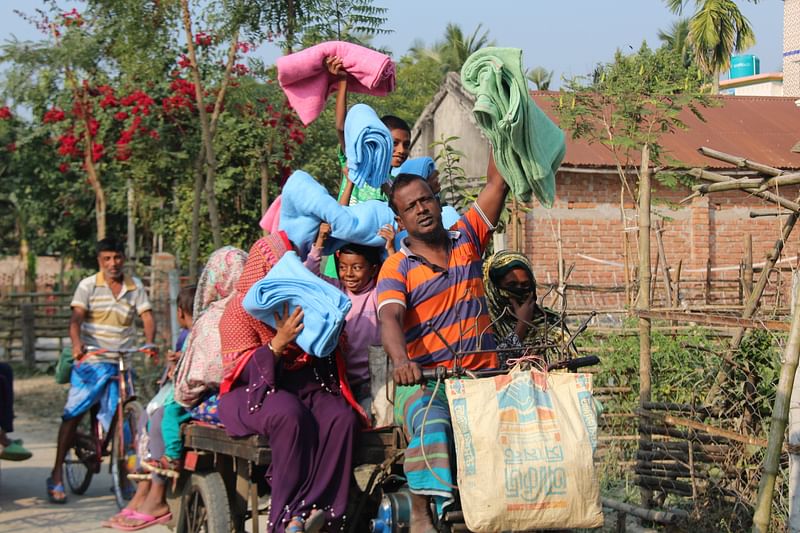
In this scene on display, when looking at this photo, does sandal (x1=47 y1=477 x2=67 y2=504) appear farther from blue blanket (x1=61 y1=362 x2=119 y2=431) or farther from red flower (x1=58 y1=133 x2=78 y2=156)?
red flower (x1=58 y1=133 x2=78 y2=156)

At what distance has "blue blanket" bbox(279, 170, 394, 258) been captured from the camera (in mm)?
5008

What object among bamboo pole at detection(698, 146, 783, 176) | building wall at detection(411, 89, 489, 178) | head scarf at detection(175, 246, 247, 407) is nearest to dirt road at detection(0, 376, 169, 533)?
head scarf at detection(175, 246, 247, 407)

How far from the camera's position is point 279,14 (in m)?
9.46

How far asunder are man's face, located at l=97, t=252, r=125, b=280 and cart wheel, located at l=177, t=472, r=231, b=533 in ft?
11.2

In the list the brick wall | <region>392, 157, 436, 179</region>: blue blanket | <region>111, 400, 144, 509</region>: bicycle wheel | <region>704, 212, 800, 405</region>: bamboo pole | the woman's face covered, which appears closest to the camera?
the woman's face covered

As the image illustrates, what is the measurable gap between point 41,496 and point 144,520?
1.85m

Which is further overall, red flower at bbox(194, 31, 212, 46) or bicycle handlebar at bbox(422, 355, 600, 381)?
red flower at bbox(194, 31, 212, 46)

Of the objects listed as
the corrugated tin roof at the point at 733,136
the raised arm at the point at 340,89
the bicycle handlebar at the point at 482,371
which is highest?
the corrugated tin roof at the point at 733,136

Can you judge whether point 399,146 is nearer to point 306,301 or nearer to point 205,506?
point 306,301

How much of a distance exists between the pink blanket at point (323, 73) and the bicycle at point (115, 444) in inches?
135

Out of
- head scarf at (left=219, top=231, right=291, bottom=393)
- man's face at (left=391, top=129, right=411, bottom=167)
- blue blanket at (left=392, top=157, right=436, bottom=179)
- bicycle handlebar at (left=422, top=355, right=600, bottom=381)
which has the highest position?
man's face at (left=391, top=129, right=411, bottom=167)

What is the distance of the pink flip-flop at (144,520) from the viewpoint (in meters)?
7.21

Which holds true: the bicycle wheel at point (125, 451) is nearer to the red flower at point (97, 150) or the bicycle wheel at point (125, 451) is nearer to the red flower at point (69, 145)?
the red flower at point (97, 150)

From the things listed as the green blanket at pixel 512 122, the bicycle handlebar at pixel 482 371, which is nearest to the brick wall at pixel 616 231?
the green blanket at pixel 512 122
